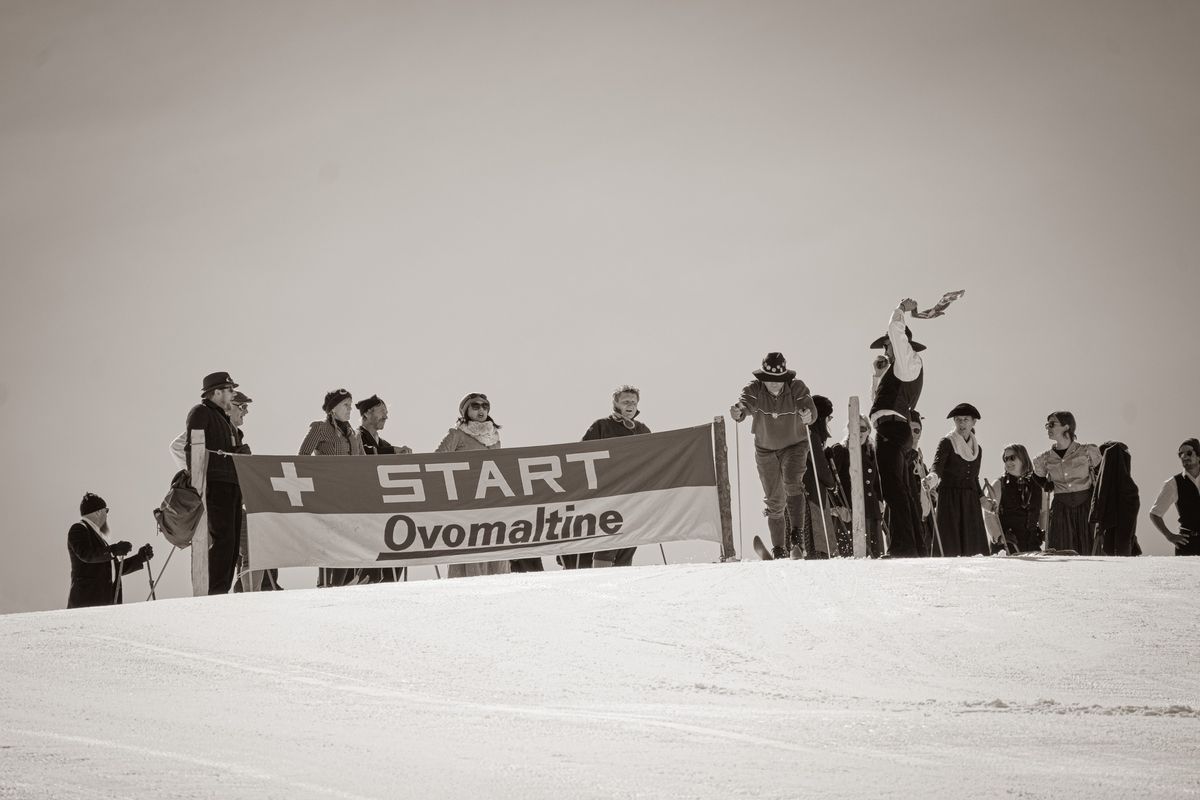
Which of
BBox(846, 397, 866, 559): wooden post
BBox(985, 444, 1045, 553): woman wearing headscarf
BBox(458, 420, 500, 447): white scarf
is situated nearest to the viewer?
BBox(846, 397, 866, 559): wooden post

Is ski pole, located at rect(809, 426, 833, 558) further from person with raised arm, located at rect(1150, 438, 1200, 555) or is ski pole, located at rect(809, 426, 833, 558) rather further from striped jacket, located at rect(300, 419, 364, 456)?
striped jacket, located at rect(300, 419, 364, 456)

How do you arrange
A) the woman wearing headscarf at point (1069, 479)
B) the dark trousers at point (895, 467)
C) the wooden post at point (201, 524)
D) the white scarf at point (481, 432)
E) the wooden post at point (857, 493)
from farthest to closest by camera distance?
the white scarf at point (481, 432) → the woman wearing headscarf at point (1069, 479) → the wooden post at point (857, 493) → the wooden post at point (201, 524) → the dark trousers at point (895, 467)

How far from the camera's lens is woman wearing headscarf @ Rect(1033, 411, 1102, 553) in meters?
13.0

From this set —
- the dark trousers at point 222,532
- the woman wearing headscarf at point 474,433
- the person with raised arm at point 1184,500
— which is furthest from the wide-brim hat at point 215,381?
the person with raised arm at point 1184,500

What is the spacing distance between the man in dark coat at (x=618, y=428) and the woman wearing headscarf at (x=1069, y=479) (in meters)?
4.13

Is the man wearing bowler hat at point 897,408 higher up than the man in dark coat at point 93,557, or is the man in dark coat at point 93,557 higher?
the man wearing bowler hat at point 897,408

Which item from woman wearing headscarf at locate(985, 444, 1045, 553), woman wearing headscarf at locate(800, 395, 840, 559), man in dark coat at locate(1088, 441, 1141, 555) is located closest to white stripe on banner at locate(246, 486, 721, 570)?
woman wearing headscarf at locate(800, 395, 840, 559)

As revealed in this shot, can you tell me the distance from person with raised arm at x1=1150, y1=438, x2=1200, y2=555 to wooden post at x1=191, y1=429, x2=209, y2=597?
8.67 m

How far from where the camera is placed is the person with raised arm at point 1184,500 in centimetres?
1236

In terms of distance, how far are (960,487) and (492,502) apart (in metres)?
4.58

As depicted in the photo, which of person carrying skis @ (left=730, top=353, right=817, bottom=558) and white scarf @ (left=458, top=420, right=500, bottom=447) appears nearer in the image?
person carrying skis @ (left=730, top=353, right=817, bottom=558)

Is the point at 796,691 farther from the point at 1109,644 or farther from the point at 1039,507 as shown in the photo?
the point at 1039,507

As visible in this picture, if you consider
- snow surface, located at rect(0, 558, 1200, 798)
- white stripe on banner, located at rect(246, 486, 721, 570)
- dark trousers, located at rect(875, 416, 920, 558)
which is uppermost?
dark trousers, located at rect(875, 416, 920, 558)

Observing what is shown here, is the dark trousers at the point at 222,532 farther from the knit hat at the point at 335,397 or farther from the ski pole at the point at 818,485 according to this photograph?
the ski pole at the point at 818,485
